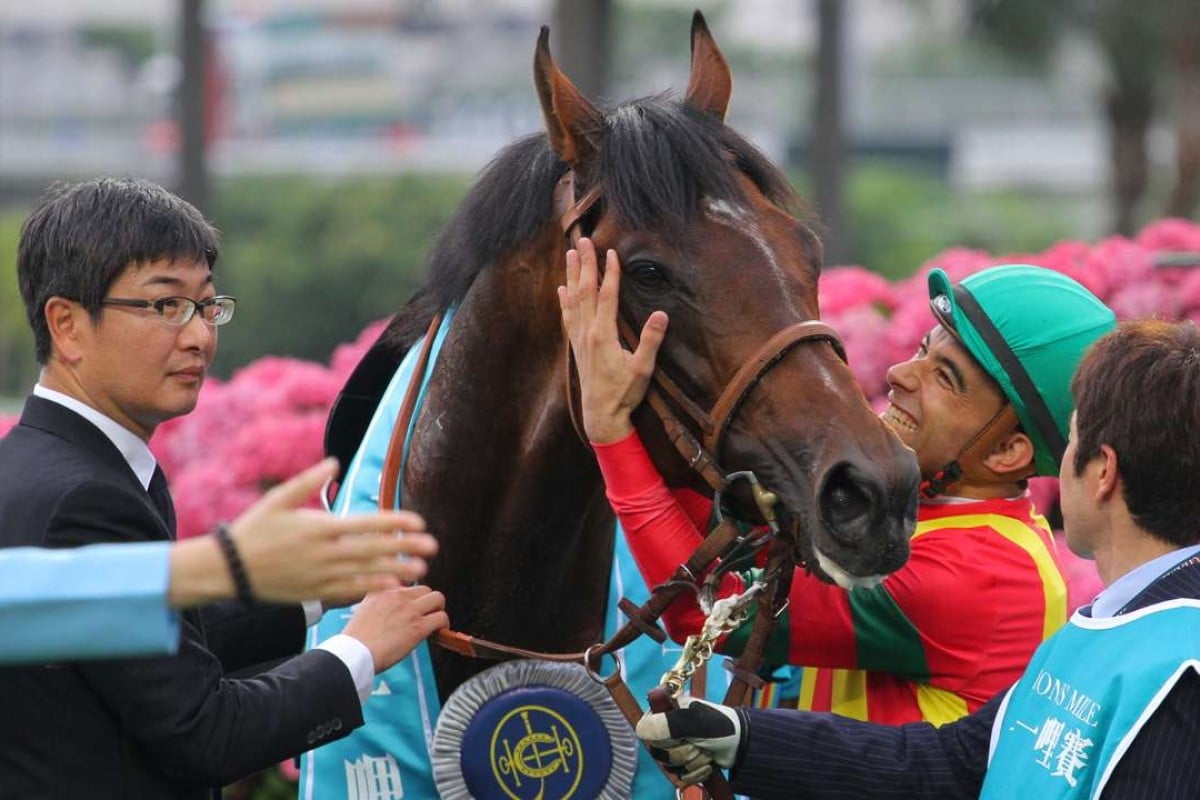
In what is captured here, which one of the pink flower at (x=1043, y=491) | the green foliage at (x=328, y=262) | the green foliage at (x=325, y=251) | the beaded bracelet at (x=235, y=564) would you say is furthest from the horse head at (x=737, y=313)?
the green foliage at (x=328, y=262)

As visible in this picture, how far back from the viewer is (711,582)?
97.9 inches

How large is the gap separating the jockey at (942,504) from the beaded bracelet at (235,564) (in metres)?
0.80

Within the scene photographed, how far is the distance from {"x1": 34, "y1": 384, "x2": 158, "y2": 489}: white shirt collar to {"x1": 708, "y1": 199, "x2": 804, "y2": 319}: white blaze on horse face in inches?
34.4

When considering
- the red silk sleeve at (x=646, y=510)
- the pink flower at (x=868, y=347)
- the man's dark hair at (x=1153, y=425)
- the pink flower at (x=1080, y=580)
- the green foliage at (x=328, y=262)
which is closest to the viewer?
the man's dark hair at (x=1153, y=425)

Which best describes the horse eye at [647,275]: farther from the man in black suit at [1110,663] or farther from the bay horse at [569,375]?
the man in black suit at [1110,663]

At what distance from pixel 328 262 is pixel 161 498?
23.1 meters

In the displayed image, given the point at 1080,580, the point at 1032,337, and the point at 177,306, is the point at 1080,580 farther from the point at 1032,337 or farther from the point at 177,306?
A: the point at 177,306

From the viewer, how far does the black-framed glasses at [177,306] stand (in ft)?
7.41

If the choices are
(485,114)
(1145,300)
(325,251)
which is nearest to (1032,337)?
(1145,300)

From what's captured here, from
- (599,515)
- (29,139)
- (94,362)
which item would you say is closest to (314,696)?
(94,362)

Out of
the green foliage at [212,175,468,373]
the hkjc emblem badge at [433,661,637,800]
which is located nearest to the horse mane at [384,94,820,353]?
the hkjc emblem badge at [433,661,637,800]

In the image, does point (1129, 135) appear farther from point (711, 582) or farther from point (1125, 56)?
point (711, 582)

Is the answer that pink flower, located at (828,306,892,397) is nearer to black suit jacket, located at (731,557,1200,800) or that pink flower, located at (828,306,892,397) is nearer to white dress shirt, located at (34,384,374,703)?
black suit jacket, located at (731,557,1200,800)

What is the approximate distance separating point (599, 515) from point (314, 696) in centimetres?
72
